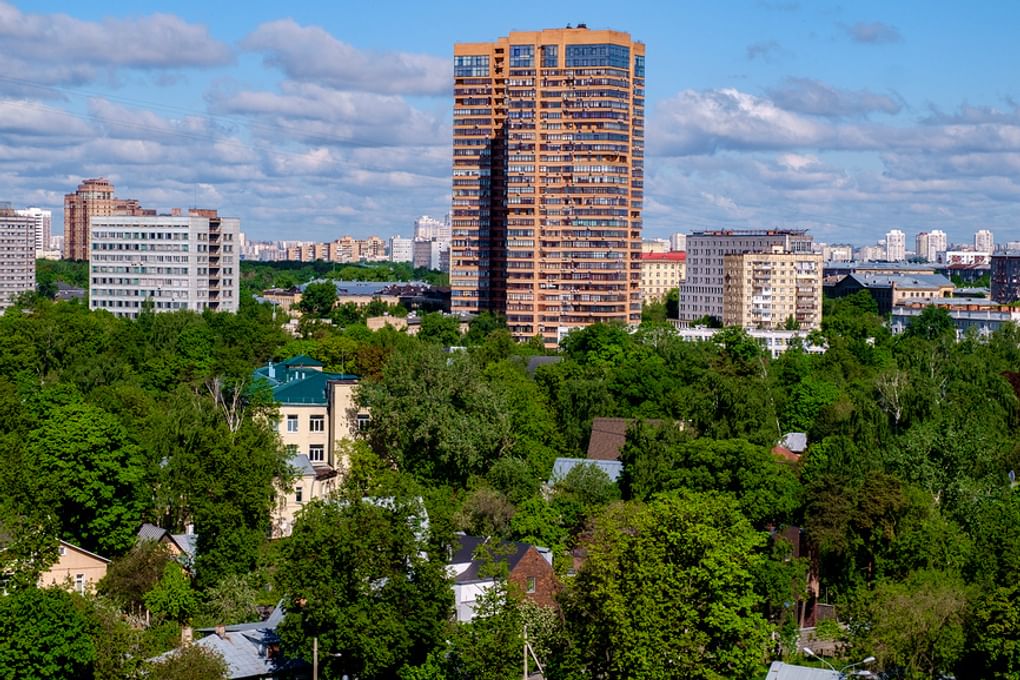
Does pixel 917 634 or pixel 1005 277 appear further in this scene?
pixel 1005 277

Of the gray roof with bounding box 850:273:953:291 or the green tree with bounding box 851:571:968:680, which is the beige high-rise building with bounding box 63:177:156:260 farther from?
the green tree with bounding box 851:571:968:680

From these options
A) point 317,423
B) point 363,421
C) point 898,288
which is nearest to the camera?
point 363,421

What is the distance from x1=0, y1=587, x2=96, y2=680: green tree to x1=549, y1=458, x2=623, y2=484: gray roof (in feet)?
60.7

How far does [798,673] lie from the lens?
28.1 meters

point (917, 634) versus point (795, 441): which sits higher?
point (795, 441)

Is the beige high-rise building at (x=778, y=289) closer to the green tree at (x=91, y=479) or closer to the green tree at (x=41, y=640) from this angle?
the green tree at (x=91, y=479)

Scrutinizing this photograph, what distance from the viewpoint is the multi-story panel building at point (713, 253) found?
123m

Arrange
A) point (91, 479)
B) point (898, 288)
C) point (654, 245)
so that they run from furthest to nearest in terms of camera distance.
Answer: point (654, 245) → point (898, 288) → point (91, 479)

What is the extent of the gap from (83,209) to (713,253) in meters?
85.7

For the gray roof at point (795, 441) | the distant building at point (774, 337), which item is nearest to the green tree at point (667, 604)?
the gray roof at point (795, 441)

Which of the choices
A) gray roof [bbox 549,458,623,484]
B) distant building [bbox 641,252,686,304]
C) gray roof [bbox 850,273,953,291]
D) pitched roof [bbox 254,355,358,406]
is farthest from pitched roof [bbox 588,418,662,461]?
distant building [bbox 641,252,686,304]

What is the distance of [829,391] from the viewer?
195ft

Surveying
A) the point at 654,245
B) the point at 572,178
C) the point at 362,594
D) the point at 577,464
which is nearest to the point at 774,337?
the point at 572,178

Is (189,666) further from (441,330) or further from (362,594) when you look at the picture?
(441,330)
